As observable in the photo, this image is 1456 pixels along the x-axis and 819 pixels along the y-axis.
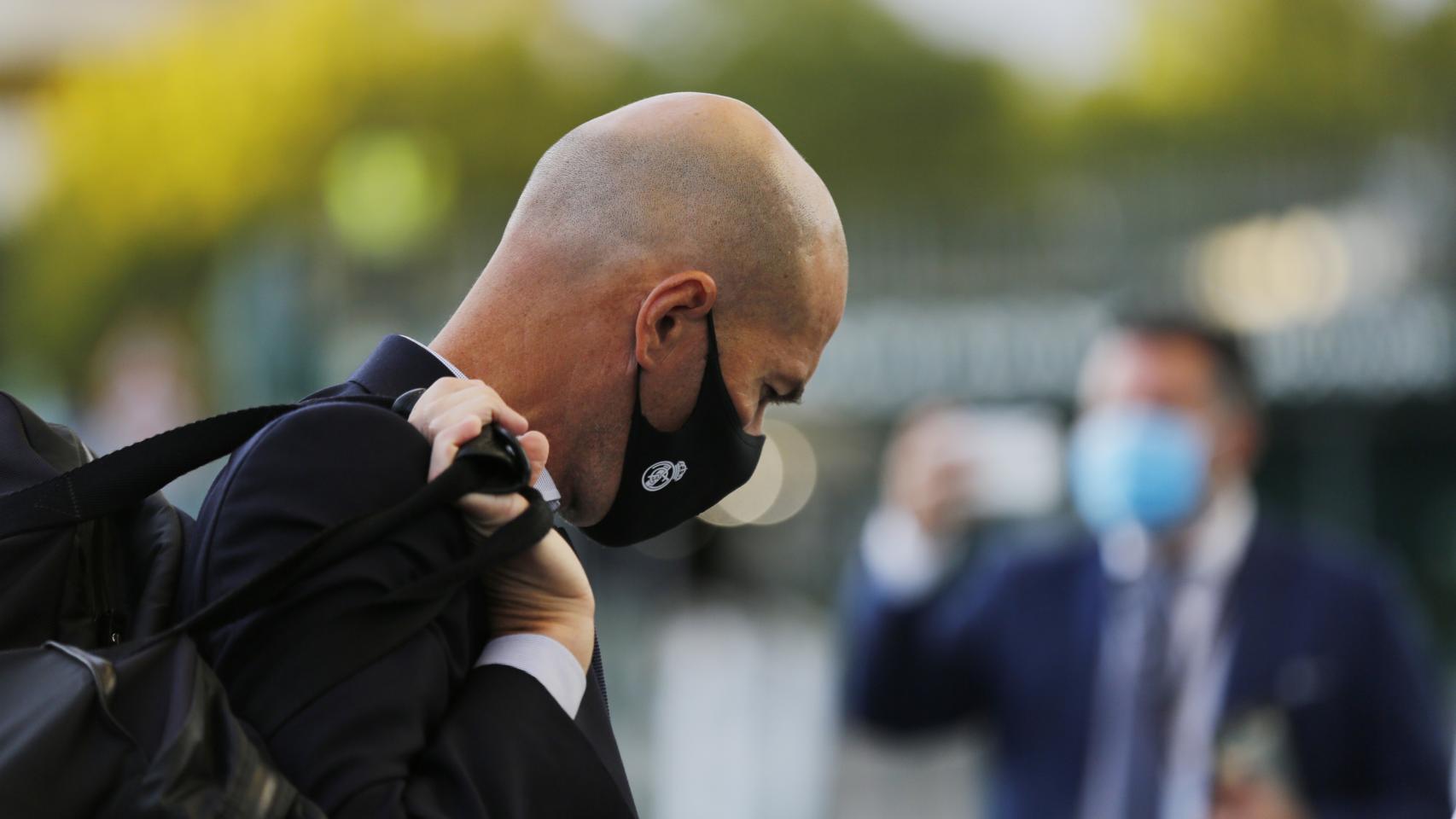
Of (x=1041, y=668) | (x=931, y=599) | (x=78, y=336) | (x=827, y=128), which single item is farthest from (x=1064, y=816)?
(x=78, y=336)

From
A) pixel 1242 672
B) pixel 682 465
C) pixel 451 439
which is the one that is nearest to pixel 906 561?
pixel 1242 672

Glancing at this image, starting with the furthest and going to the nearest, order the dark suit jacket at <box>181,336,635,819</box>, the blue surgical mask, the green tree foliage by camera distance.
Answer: the green tree foliage → the blue surgical mask → the dark suit jacket at <box>181,336,635,819</box>

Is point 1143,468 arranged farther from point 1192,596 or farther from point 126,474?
point 126,474

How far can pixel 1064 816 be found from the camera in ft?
15.1

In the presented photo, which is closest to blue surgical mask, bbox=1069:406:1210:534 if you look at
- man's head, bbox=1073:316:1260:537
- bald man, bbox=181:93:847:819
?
man's head, bbox=1073:316:1260:537

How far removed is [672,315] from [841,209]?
16.1m

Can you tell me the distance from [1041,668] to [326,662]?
3.32 metres

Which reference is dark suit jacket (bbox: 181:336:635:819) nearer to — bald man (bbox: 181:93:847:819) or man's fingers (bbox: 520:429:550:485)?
bald man (bbox: 181:93:847:819)

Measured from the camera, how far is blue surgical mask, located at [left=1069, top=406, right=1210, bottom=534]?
4.81 metres

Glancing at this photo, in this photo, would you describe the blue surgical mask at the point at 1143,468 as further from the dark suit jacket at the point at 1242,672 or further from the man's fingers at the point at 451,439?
the man's fingers at the point at 451,439

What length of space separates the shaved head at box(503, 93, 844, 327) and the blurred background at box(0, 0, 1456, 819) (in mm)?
8488

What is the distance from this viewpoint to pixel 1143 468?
488 centimetres

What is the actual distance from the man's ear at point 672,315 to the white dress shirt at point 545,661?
42cm

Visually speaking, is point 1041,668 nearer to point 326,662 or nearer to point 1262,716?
point 1262,716
